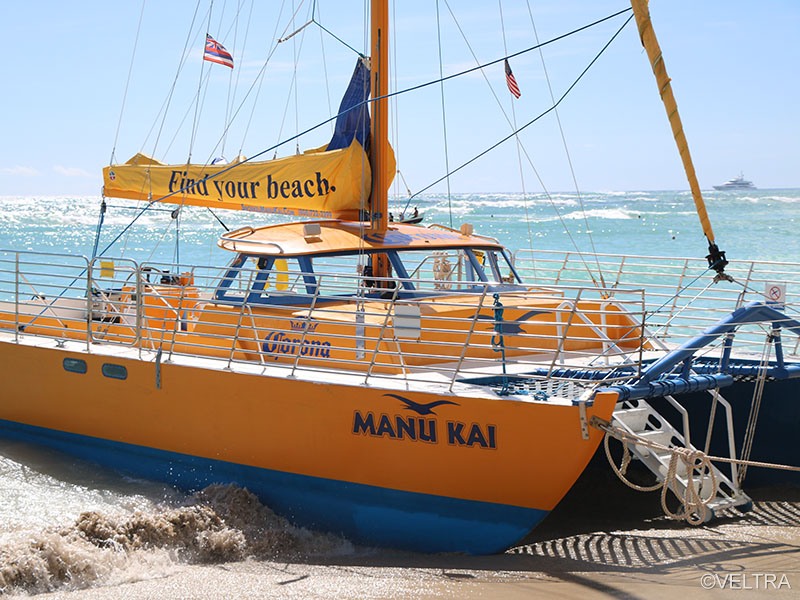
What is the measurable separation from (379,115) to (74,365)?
3892 mm

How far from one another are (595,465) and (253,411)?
3422 mm

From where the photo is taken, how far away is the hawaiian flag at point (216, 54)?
10.9 meters

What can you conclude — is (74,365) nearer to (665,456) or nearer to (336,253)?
(336,253)

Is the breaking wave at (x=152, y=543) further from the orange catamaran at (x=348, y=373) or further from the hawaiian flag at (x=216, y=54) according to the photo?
the hawaiian flag at (x=216, y=54)

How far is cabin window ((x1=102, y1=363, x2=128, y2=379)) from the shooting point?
8.23 m

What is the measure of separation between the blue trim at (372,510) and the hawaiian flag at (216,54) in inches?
202

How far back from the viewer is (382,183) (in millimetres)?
9031

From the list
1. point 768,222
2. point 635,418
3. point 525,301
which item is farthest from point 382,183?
point 768,222

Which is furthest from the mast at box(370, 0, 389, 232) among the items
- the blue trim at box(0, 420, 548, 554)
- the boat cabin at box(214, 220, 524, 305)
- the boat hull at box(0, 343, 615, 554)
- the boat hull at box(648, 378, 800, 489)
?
the boat hull at box(648, 378, 800, 489)

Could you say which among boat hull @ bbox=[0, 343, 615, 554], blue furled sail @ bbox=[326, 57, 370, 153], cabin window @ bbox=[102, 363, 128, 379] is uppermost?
blue furled sail @ bbox=[326, 57, 370, 153]

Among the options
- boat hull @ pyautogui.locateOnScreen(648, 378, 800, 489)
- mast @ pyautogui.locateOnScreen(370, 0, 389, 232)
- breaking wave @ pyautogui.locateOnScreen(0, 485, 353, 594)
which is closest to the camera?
breaking wave @ pyautogui.locateOnScreen(0, 485, 353, 594)

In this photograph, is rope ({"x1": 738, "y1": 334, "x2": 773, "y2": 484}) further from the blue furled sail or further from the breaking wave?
the blue furled sail

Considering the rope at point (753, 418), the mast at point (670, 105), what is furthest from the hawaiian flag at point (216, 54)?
the rope at point (753, 418)

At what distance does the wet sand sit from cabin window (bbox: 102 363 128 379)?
2207mm
